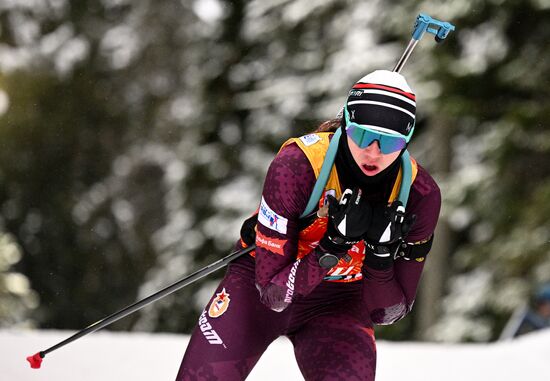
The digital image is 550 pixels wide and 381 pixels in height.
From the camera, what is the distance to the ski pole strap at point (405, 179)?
2965 mm

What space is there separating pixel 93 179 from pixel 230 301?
44.7 ft

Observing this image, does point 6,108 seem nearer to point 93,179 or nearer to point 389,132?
point 93,179

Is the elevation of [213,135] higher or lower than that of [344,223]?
lower

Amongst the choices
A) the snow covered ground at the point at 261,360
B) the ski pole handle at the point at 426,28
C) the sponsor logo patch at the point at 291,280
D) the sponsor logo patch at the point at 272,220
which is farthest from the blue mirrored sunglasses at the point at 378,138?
the snow covered ground at the point at 261,360

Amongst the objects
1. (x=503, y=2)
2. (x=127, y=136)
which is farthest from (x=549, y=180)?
(x=127, y=136)

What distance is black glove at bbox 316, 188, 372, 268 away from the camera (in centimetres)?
277

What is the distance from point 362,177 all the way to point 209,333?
78cm

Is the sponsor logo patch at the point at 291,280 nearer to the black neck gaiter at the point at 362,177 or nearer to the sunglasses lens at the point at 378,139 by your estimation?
the black neck gaiter at the point at 362,177

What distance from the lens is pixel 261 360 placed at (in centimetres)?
553

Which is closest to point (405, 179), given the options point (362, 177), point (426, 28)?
point (362, 177)

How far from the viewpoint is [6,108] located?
16.1m

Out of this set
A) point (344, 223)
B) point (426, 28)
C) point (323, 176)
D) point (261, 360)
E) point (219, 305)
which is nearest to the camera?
point (344, 223)

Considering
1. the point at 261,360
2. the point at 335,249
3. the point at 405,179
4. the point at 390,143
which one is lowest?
the point at 261,360

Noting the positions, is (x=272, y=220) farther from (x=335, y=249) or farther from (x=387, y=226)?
(x=387, y=226)
